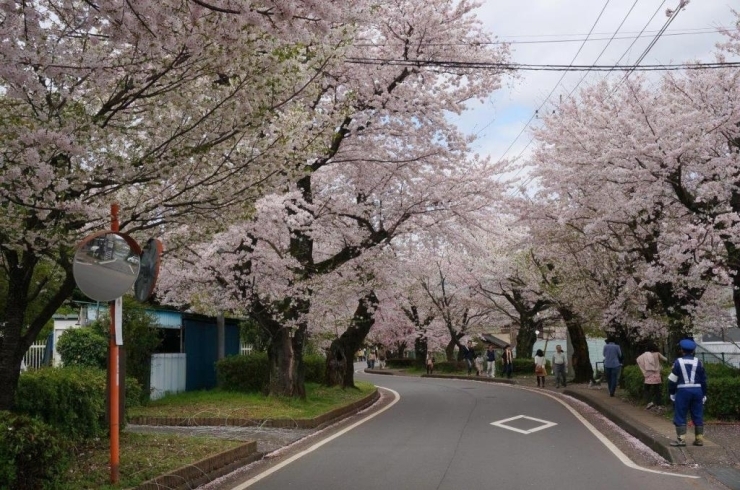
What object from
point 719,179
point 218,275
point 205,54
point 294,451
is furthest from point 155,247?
point 719,179

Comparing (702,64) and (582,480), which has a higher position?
(702,64)

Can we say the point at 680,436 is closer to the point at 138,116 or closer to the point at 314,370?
the point at 138,116

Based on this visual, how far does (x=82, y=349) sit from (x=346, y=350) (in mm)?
10410

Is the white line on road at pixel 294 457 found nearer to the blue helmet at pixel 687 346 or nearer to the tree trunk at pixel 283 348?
the tree trunk at pixel 283 348

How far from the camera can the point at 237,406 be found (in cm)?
1680

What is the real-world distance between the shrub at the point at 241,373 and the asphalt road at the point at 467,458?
5456mm

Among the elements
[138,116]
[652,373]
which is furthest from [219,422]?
[652,373]

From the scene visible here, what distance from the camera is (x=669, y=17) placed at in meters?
13.2

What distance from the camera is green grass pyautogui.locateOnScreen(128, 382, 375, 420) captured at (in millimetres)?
15688

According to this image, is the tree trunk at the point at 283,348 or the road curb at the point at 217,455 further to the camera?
the tree trunk at the point at 283,348

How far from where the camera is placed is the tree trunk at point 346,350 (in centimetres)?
2455

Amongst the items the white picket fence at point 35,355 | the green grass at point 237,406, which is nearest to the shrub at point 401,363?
the green grass at point 237,406

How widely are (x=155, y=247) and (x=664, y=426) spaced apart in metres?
9.65

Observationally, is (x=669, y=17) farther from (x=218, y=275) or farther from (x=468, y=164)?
(x=218, y=275)
